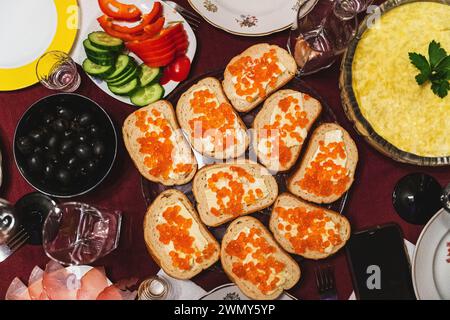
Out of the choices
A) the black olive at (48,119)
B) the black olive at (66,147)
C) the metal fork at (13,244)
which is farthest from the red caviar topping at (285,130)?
the metal fork at (13,244)

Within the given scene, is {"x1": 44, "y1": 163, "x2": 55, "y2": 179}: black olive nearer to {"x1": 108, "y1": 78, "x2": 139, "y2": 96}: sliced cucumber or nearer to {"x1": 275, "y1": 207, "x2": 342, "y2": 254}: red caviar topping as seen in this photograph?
{"x1": 108, "y1": 78, "x2": 139, "y2": 96}: sliced cucumber

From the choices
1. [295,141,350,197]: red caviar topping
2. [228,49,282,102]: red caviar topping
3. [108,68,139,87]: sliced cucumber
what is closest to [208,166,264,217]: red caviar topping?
[295,141,350,197]: red caviar topping

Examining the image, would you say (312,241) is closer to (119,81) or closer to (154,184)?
(154,184)

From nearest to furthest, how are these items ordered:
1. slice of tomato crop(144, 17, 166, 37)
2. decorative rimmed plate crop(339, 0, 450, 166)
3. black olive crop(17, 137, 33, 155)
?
decorative rimmed plate crop(339, 0, 450, 166) → black olive crop(17, 137, 33, 155) → slice of tomato crop(144, 17, 166, 37)

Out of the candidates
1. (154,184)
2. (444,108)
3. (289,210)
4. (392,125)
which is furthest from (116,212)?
(444,108)

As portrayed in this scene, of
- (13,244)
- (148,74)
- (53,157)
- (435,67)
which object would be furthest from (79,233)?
(435,67)

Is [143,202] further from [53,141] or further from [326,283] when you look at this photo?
[326,283]

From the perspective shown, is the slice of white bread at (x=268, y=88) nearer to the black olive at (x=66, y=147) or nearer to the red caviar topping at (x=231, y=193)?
the red caviar topping at (x=231, y=193)
